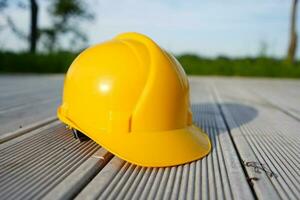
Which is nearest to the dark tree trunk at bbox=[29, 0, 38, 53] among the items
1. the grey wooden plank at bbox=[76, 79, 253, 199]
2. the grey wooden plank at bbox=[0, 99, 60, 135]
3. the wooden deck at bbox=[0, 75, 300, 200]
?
the grey wooden plank at bbox=[0, 99, 60, 135]

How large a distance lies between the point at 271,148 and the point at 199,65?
48.8 ft

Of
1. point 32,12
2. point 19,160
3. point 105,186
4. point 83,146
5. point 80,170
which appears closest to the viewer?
point 105,186

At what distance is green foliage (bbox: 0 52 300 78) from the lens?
1529cm

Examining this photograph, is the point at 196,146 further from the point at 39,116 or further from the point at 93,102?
the point at 39,116

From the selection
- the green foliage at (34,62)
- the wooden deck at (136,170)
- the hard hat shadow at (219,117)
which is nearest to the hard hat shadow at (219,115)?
the hard hat shadow at (219,117)

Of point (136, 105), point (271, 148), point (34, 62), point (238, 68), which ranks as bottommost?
point (34, 62)

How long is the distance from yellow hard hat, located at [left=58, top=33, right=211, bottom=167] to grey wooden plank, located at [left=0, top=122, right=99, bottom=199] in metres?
0.15

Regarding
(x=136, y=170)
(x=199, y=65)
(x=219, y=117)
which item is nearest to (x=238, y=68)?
(x=199, y=65)

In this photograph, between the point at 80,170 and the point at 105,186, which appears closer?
the point at 105,186

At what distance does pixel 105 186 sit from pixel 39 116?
1908 millimetres

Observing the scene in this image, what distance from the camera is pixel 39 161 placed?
1.95 metres

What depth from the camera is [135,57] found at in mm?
2234

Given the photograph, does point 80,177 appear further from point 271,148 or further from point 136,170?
point 271,148

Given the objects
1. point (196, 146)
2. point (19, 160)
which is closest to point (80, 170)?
point (19, 160)
